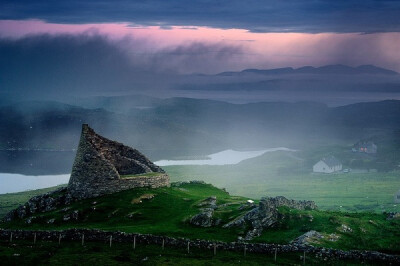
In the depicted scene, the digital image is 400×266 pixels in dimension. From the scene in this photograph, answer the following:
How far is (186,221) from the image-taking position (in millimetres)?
53531

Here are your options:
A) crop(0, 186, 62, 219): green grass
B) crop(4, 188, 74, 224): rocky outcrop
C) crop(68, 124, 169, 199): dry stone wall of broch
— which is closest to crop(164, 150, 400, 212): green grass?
crop(0, 186, 62, 219): green grass

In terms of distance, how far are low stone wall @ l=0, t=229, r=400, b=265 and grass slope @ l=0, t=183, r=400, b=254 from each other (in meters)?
1.70

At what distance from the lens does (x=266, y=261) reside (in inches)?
1726

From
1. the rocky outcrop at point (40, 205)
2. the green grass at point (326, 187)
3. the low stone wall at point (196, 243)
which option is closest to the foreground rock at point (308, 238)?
the low stone wall at point (196, 243)

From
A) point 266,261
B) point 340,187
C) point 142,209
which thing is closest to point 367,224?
point 266,261

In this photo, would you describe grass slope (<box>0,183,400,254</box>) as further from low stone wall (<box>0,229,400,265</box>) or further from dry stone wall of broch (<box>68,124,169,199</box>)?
low stone wall (<box>0,229,400,265</box>)

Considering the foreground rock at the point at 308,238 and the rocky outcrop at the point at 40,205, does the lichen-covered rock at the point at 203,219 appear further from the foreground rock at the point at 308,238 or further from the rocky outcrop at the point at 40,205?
the rocky outcrop at the point at 40,205

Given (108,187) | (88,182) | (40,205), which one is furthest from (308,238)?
(40,205)

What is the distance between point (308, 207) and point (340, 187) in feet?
317

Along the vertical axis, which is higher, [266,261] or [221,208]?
[221,208]

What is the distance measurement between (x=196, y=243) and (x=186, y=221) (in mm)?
6383

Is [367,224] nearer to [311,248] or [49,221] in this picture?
[311,248]

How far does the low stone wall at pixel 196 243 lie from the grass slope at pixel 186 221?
5.57 feet

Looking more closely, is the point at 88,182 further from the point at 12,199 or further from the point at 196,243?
the point at 12,199
